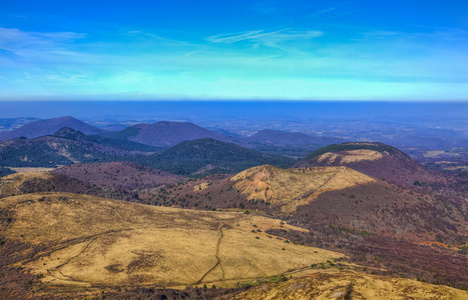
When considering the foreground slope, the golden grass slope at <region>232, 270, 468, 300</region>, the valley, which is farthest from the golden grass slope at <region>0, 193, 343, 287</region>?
the foreground slope

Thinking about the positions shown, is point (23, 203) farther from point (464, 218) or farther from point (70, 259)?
point (464, 218)

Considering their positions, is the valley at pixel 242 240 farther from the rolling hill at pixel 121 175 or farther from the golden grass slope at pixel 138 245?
the rolling hill at pixel 121 175

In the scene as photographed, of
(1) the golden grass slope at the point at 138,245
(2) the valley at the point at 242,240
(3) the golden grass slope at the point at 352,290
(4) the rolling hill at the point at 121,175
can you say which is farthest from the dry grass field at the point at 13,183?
(3) the golden grass slope at the point at 352,290

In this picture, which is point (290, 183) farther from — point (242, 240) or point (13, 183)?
point (13, 183)

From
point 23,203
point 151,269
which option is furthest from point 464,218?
point 23,203

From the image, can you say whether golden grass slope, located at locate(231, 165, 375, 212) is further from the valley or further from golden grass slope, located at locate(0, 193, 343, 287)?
A: golden grass slope, located at locate(0, 193, 343, 287)
